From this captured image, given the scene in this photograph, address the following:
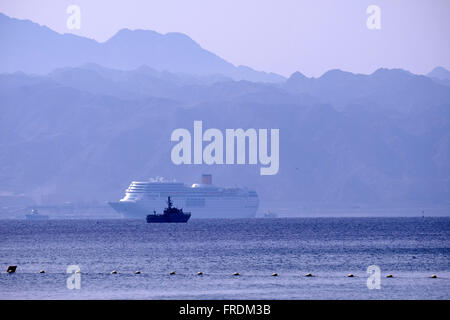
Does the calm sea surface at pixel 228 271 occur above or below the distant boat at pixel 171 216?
below

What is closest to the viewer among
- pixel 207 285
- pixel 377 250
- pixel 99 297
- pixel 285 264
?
pixel 99 297

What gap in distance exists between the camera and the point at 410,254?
85.0m

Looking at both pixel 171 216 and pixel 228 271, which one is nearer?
pixel 228 271

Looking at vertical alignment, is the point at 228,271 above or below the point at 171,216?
below

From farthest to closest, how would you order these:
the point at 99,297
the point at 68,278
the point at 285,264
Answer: the point at 285,264, the point at 68,278, the point at 99,297

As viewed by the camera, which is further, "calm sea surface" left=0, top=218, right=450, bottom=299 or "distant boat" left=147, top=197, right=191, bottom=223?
"distant boat" left=147, top=197, right=191, bottom=223

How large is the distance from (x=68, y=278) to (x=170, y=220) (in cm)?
13257

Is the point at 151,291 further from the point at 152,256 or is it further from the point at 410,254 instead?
the point at 410,254

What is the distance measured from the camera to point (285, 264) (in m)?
73.2

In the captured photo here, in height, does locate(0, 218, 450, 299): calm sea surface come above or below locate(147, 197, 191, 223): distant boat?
below

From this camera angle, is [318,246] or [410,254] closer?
[410,254]

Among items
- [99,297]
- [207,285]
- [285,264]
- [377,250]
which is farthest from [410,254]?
[99,297]

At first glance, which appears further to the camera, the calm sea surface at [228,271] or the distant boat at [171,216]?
the distant boat at [171,216]
